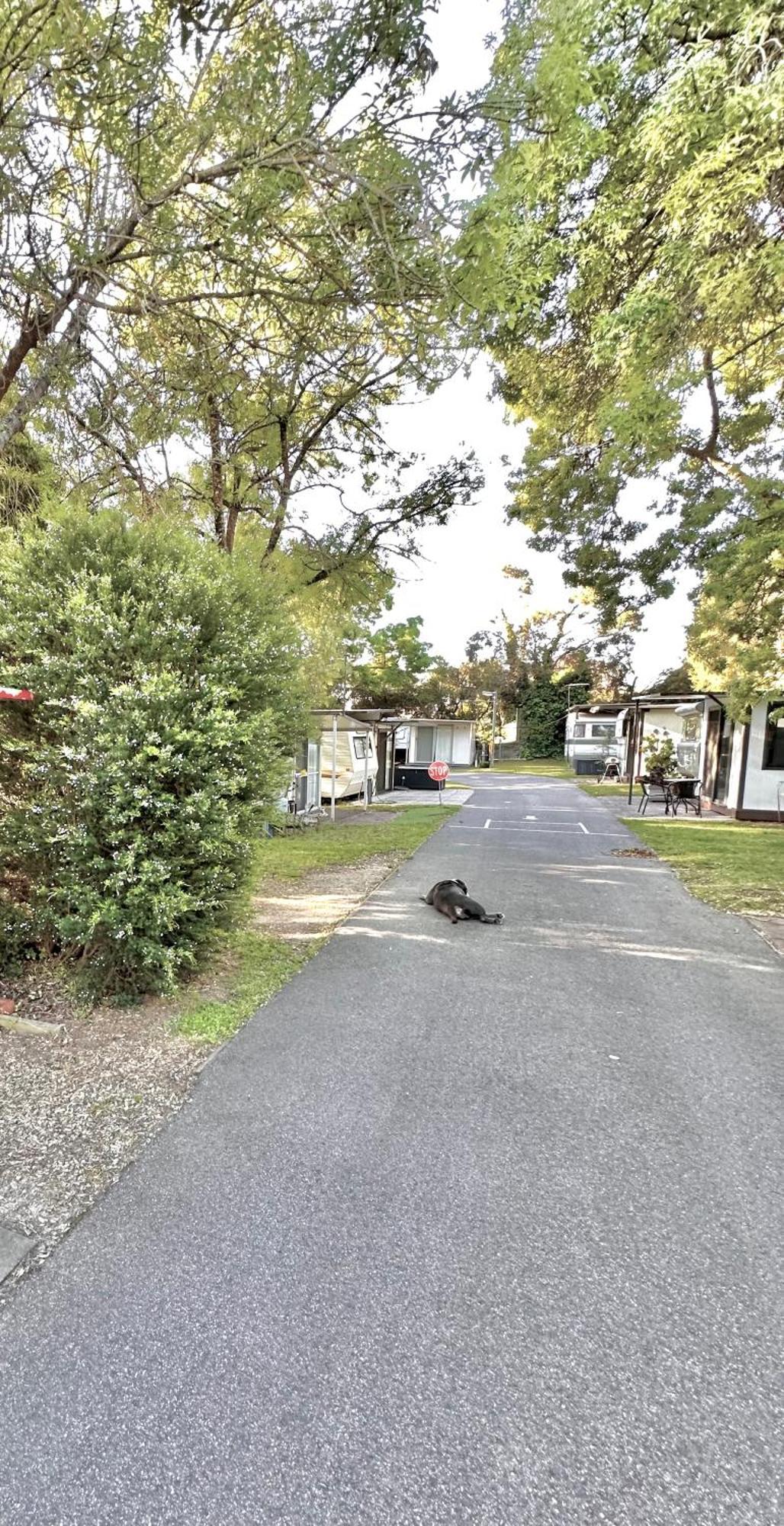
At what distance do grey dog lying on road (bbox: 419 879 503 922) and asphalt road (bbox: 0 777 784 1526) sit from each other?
233 cm

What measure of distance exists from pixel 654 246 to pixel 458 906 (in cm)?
603

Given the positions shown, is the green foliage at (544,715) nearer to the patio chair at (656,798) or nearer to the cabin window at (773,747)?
the patio chair at (656,798)

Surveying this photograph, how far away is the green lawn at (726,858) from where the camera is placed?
7.40 m

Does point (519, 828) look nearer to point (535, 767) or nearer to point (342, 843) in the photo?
point (342, 843)

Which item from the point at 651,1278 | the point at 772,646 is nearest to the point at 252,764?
the point at 651,1278

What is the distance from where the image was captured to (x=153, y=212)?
12.5 ft

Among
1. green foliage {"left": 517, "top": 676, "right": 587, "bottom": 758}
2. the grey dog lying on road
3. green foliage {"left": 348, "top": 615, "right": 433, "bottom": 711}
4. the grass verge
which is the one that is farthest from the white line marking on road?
green foliage {"left": 517, "top": 676, "right": 587, "bottom": 758}

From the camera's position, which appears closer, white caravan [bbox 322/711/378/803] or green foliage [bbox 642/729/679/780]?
white caravan [bbox 322/711/378/803]

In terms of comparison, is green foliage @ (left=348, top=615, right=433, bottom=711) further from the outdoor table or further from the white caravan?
the outdoor table

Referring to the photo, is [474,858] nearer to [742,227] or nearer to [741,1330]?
[742,227]

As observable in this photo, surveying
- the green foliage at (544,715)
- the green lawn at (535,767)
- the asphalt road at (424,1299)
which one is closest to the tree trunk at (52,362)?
the asphalt road at (424,1299)

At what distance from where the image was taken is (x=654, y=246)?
19.4ft

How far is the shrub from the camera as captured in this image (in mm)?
3568

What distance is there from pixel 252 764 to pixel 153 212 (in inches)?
123
